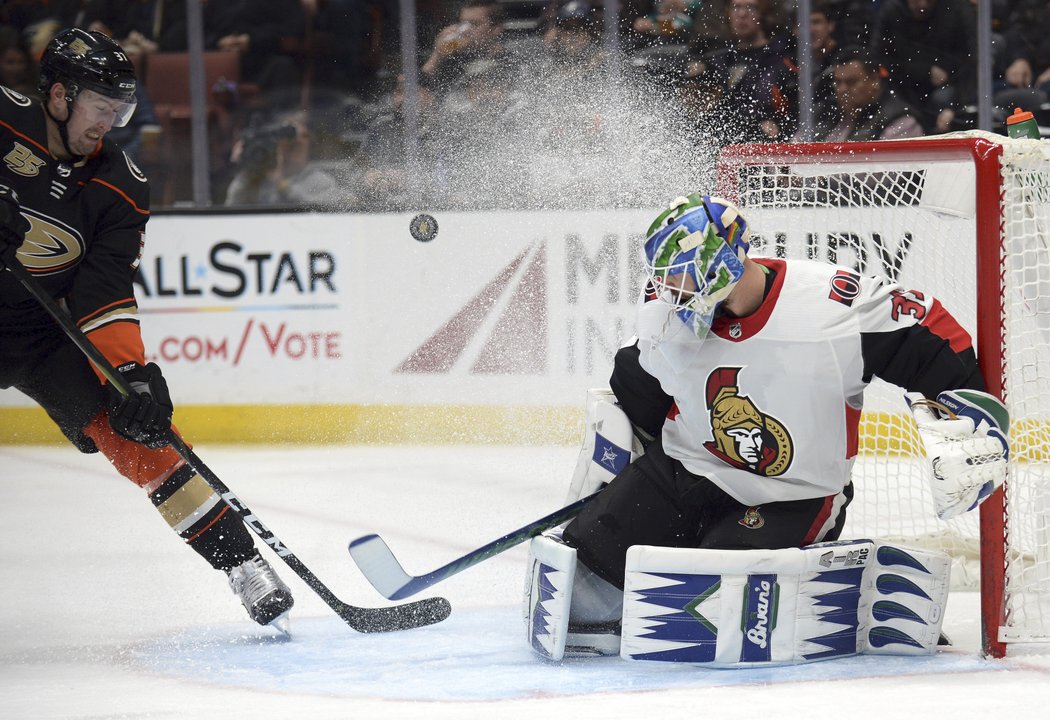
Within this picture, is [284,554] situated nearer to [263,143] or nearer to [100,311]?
[100,311]

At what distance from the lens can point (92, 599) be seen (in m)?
2.98

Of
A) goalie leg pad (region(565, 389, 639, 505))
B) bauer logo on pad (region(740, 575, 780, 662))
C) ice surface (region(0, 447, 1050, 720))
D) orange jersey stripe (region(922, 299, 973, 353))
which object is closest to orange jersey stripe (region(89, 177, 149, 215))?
ice surface (region(0, 447, 1050, 720))

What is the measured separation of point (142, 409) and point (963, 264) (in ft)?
6.16

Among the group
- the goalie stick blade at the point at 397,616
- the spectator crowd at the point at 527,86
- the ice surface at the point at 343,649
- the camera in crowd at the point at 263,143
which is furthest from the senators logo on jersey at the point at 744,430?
the camera in crowd at the point at 263,143

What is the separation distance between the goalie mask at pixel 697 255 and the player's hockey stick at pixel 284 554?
2.69 feet

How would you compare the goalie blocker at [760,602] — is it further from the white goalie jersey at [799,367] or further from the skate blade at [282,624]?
the skate blade at [282,624]

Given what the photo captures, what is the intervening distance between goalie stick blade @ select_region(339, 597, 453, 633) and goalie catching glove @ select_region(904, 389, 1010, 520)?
38.6 inches

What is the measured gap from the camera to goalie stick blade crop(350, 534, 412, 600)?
253 centimetres

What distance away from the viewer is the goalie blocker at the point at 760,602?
2.13 m

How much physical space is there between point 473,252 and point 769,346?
2.93 m

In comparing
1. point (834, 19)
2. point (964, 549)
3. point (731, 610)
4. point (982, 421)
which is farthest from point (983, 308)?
point (834, 19)

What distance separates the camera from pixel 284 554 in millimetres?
2578

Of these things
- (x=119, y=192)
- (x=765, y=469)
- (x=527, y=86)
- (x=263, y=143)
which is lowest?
(x=765, y=469)

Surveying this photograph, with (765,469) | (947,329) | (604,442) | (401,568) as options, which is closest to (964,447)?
(947,329)
